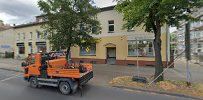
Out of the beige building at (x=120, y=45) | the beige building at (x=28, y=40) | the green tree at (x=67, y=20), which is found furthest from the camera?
the beige building at (x=28, y=40)

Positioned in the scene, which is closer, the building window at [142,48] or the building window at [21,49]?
the building window at [142,48]

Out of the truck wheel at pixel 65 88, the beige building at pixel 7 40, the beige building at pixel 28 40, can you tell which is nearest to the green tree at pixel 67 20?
the truck wheel at pixel 65 88

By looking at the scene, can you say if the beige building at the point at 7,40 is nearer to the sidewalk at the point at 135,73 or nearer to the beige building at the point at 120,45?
the beige building at the point at 120,45

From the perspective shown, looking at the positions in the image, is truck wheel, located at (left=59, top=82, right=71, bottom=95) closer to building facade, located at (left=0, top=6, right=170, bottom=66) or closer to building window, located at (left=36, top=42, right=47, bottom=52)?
building facade, located at (left=0, top=6, right=170, bottom=66)

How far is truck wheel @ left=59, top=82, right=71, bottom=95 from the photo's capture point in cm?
941

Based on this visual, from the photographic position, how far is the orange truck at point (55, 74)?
9.39 m

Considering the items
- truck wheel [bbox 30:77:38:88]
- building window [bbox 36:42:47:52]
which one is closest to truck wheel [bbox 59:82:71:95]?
truck wheel [bbox 30:77:38:88]

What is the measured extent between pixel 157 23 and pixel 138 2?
6.64 ft

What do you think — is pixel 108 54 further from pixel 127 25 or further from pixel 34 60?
pixel 34 60

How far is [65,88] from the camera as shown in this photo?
31.3ft

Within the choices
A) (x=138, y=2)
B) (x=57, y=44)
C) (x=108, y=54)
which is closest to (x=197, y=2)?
(x=138, y=2)

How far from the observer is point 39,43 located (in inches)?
1241

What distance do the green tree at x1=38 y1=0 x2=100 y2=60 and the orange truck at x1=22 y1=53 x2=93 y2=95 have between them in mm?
5260

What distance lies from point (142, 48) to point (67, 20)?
9.31 metres
